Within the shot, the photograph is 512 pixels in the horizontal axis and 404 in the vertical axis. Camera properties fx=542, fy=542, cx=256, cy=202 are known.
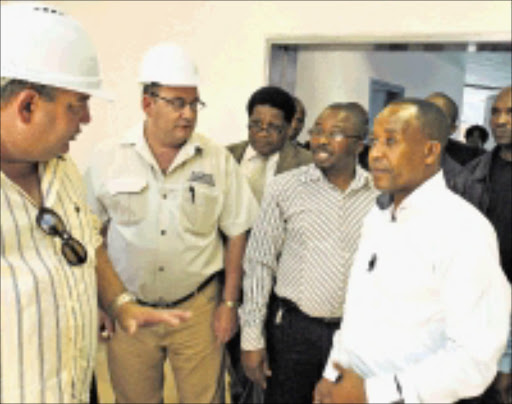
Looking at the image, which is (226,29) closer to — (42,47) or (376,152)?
(376,152)

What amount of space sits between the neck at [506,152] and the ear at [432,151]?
3.77 ft

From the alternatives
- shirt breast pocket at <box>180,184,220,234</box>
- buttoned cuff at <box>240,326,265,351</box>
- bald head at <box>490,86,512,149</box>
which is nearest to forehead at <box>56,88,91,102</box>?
shirt breast pocket at <box>180,184,220,234</box>

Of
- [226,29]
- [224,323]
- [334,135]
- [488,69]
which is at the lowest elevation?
[224,323]

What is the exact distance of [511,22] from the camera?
3.07 meters

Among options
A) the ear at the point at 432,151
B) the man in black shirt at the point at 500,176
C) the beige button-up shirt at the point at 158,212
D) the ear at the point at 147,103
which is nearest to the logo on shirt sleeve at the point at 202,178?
the beige button-up shirt at the point at 158,212

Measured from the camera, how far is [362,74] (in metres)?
4.73

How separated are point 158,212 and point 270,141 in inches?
33.9

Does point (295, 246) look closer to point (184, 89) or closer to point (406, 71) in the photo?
point (184, 89)

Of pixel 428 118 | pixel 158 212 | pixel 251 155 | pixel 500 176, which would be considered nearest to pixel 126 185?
pixel 158 212

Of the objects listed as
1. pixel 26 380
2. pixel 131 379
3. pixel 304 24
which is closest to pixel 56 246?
pixel 26 380

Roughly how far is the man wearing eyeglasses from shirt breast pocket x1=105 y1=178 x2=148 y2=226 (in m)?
0.80

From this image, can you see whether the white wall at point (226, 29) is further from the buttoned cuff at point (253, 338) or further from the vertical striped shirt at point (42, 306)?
the vertical striped shirt at point (42, 306)

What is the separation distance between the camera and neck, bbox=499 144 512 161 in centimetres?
252

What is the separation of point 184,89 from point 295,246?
75 centimetres
